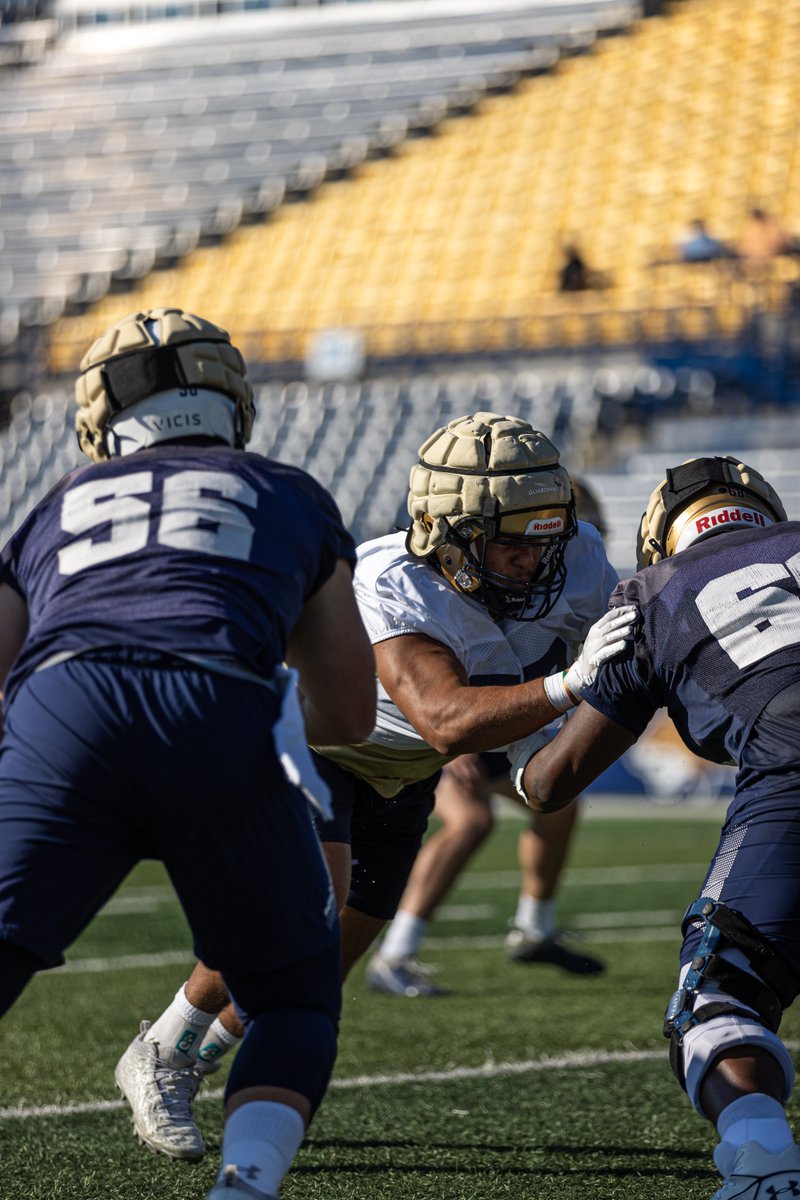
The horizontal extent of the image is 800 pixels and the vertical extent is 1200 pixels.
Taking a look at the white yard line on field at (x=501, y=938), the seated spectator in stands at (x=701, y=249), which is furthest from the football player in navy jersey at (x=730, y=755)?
the seated spectator in stands at (x=701, y=249)

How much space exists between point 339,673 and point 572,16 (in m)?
28.5

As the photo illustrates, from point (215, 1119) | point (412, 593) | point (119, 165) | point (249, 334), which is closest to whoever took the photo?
point (412, 593)

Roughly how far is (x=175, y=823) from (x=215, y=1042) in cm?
146

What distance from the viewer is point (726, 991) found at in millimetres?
2514

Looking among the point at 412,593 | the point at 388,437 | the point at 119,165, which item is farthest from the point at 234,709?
the point at 119,165

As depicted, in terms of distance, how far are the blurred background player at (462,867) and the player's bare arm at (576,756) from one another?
292 centimetres

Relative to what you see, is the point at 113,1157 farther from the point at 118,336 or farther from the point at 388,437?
the point at 388,437

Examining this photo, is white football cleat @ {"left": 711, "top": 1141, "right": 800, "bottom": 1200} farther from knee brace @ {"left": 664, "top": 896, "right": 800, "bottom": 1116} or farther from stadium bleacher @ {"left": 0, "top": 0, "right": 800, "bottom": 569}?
stadium bleacher @ {"left": 0, "top": 0, "right": 800, "bottom": 569}

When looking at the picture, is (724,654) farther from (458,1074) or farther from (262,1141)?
(458,1074)

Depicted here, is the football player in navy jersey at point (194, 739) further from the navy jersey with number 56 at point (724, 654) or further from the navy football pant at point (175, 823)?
the navy jersey with number 56 at point (724, 654)

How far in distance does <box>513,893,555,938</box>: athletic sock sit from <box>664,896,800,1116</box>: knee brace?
3.49m

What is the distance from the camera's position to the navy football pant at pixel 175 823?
215 centimetres

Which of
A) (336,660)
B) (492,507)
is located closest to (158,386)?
(336,660)

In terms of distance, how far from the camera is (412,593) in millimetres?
3318
